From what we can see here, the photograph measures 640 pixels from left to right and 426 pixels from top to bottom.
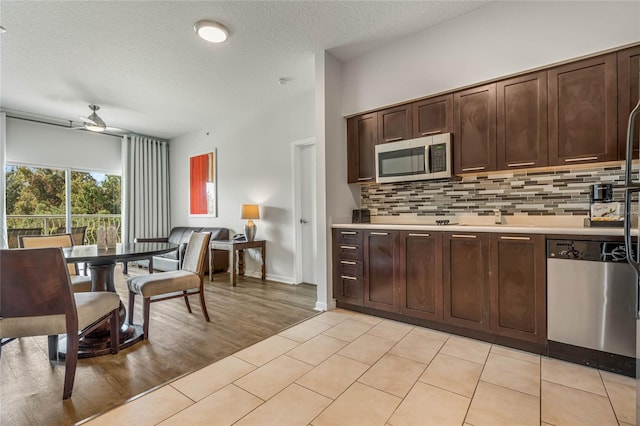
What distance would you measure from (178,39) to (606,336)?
422 centimetres

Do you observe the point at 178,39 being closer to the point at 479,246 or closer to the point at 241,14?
the point at 241,14

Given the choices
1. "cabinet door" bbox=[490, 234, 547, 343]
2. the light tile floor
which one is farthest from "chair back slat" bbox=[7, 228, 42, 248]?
"cabinet door" bbox=[490, 234, 547, 343]

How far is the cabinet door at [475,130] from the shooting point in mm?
2602

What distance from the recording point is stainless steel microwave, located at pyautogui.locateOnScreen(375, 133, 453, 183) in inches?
110

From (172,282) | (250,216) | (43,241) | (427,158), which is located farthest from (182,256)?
(427,158)

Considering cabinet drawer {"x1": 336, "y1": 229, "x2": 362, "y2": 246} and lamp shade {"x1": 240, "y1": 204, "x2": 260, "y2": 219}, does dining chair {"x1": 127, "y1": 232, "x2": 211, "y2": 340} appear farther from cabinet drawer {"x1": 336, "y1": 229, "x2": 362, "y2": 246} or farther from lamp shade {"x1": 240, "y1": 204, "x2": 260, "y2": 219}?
lamp shade {"x1": 240, "y1": 204, "x2": 260, "y2": 219}

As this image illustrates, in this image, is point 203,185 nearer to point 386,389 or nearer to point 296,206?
Answer: point 296,206

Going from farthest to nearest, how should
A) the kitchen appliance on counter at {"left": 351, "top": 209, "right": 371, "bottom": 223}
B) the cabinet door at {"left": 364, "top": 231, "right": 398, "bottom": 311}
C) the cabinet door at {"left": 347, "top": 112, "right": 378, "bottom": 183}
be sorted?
the kitchen appliance on counter at {"left": 351, "top": 209, "right": 371, "bottom": 223}, the cabinet door at {"left": 347, "top": 112, "right": 378, "bottom": 183}, the cabinet door at {"left": 364, "top": 231, "right": 398, "bottom": 311}

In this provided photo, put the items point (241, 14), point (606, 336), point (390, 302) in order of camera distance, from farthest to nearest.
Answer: point (390, 302) → point (241, 14) → point (606, 336)

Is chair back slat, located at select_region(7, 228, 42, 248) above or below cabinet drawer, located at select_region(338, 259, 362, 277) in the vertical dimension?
above

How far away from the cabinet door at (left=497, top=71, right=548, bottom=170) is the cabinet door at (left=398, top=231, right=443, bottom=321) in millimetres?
893

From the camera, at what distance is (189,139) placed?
633 centimetres

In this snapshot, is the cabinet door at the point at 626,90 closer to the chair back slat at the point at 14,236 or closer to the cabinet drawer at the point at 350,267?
the cabinet drawer at the point at 350,267

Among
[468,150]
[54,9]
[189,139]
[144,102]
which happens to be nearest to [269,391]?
[468,150]
